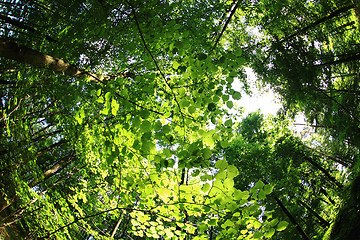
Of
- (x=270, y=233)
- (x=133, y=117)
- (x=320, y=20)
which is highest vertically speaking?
(x=320, y=20)

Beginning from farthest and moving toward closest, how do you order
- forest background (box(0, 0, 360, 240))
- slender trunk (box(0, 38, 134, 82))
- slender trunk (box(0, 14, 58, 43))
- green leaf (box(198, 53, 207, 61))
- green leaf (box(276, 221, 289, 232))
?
slender trunk (box(0, 14, 58, 43)) → slender trunk (box(0, 38, 134, 82)) → green leaf (box(198, 53, 207, 61)) → forest background (box(0, 0, 360, 240)) → green leaf (box(276, 221, 289, 232))

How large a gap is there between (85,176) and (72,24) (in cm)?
434

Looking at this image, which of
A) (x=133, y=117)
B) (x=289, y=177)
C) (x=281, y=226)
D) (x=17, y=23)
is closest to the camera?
(x=281, y=226)

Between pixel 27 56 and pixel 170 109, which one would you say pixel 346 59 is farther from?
pixel 27 56

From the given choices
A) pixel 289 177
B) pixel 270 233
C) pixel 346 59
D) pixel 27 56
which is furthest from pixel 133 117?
pixel 289 177

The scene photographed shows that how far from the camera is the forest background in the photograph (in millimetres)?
1479

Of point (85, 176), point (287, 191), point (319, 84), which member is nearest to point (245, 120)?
point (287, 191)

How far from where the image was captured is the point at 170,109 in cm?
190

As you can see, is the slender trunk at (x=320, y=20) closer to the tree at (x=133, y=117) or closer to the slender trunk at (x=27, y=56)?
the tree at (x=133, y=117)

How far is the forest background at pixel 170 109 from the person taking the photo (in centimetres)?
148

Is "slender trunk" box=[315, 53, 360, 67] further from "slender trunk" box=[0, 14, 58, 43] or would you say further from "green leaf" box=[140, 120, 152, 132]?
"slender trunk" box=[0, 14, 58, 43]

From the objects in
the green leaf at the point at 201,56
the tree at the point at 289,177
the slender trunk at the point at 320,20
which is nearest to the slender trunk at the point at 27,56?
the green leaf at the point at 201,56

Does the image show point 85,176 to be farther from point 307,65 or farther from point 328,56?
point 328,56

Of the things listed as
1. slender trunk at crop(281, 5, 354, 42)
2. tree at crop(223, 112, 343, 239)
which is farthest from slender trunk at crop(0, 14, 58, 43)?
tree at crop(223, 112, 343, 239)
